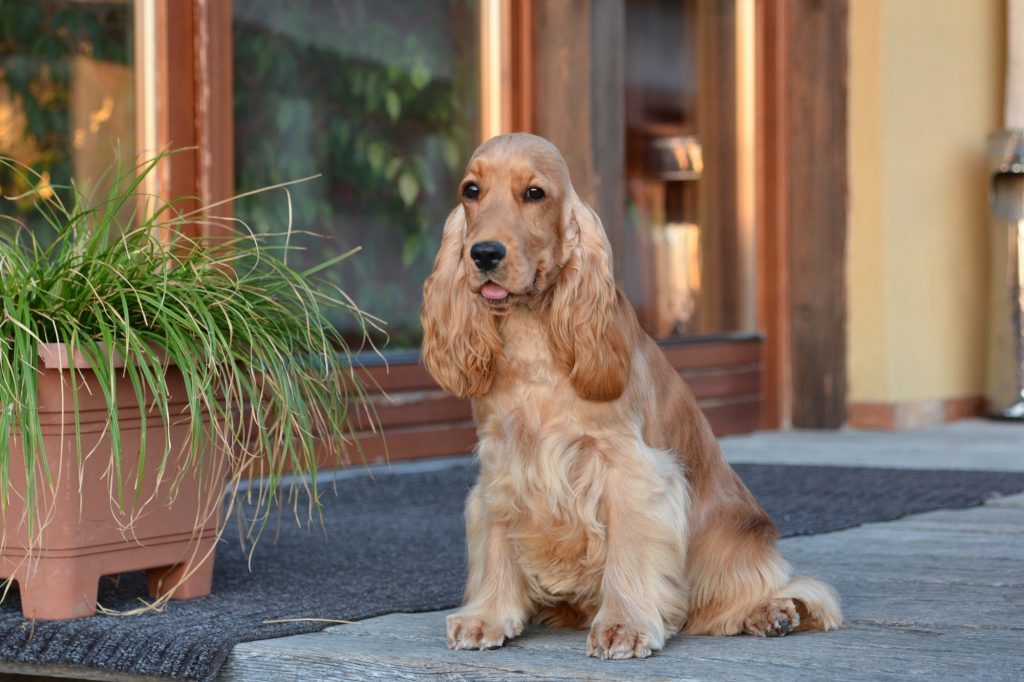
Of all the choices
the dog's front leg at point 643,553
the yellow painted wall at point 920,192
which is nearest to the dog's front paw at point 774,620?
the dog's front leg at point 643,553

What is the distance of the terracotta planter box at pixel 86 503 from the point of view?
257 centimetres

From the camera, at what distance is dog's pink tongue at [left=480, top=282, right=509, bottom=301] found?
232cm

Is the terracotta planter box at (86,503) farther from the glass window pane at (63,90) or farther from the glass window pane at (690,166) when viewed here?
the glass window pane at (690,166)

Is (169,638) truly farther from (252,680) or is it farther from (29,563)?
(29,563)

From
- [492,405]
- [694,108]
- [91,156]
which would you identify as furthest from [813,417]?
[492,405]

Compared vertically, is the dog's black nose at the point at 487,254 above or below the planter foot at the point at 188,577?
above

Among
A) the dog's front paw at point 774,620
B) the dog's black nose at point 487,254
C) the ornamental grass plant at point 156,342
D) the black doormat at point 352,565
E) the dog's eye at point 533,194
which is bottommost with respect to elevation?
the black doormat at point 352,565

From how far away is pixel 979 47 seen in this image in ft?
24.0

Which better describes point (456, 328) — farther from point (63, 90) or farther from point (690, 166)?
point (690, 166)

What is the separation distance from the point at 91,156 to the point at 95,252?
6.08ft

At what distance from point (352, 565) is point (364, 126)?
2.29m

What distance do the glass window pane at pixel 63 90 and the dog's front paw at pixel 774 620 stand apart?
8.68ft

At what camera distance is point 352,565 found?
3168 mm

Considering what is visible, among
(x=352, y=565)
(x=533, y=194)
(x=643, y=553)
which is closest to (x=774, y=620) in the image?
(x=643, y=553)
